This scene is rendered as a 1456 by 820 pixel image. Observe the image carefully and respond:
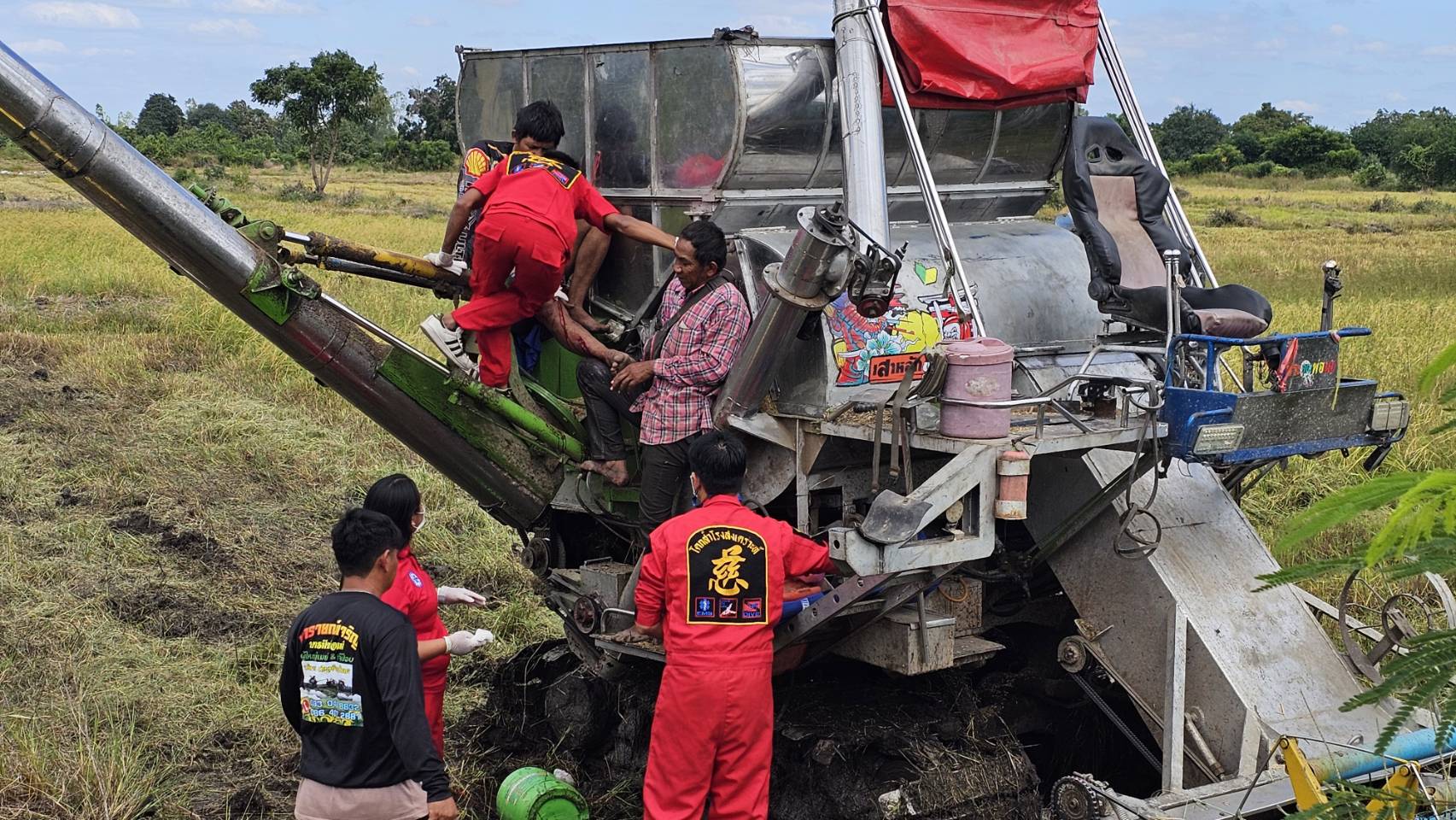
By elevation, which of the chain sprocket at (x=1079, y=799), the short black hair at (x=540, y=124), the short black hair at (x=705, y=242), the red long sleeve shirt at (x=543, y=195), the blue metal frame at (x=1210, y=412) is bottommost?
the chain sprocket at (x=1079, y=799)

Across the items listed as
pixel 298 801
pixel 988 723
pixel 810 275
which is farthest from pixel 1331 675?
pixel 298 801

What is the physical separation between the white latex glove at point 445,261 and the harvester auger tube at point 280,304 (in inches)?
16.7

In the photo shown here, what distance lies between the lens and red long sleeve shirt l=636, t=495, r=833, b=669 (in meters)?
4.87

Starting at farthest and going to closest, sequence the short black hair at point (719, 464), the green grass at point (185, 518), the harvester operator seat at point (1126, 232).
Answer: the green grass at point (185, 518) < the harvester operator seat at point (1126, 232) < the short black hair at point (719, 464)

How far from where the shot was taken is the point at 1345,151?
4875 centimetres

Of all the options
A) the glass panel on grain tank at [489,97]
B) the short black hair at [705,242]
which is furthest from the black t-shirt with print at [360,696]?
the glass panel on grain tank at [489,97]

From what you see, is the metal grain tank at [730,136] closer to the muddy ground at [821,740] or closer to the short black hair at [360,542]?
the muddy ground at [821,740]

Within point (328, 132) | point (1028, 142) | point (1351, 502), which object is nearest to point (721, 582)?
point (1351, 502)

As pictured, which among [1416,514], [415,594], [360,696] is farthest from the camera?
[415,594]

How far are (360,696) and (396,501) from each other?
87cm

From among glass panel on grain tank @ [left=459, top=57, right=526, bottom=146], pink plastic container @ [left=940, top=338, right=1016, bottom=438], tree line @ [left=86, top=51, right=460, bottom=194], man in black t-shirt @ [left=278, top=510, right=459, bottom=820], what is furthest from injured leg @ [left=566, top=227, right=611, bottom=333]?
tree line @ [left=86, top=51, right=460, bottom=194]

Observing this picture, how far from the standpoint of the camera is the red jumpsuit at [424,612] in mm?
4859

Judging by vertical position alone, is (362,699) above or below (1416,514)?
below

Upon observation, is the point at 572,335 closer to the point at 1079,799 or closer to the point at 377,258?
the point at 377,258
